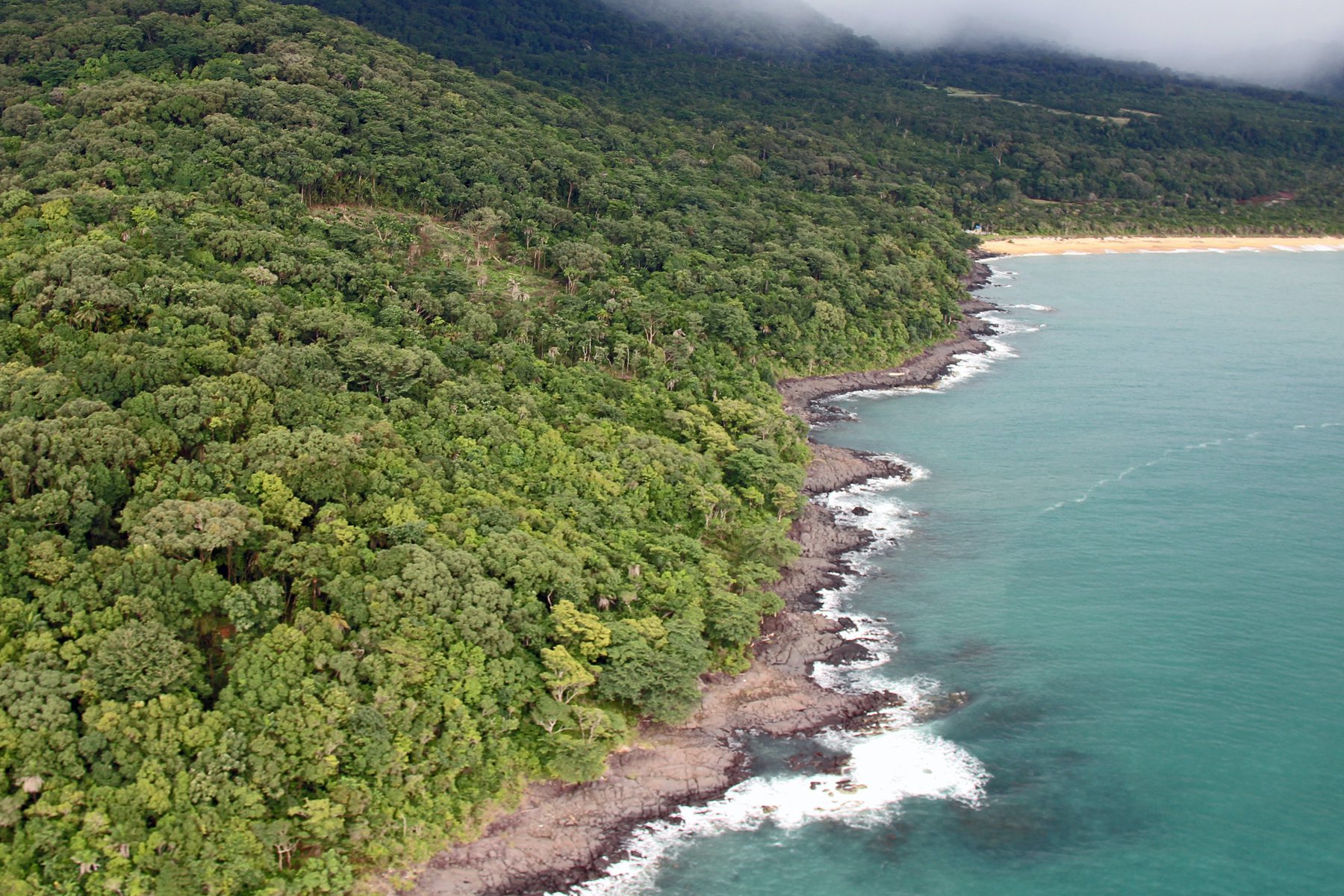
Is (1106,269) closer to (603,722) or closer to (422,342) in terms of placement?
(422,342)

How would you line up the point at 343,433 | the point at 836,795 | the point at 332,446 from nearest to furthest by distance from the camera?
the point at 836,795
the point at 332,446
the point at 343,433

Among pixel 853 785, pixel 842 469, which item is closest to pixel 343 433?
pixel 853 785

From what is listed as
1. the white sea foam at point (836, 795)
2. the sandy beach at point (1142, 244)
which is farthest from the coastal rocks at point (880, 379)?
the sandy beach at point (1142, 244)

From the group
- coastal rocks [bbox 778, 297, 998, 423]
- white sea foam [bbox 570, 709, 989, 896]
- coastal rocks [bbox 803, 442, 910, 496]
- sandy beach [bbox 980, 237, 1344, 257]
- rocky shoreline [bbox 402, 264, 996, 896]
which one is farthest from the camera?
sandy beach [bbox 980, 237, 1344, 257]

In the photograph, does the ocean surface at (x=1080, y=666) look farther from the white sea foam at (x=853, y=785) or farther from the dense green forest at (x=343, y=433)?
the dense green forest at (x=343, y=433)

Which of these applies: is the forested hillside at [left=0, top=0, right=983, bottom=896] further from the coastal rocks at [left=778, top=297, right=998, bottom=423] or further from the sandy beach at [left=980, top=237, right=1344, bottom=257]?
the sandy beach at [left=980, top=237, right=1344, bottom=257]

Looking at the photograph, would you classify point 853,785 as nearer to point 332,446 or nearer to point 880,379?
point 332,446

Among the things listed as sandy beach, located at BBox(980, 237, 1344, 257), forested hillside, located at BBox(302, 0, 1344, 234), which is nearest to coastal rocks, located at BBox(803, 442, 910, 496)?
forested hillside, located at BBox(302, 0, 1344, 234)
